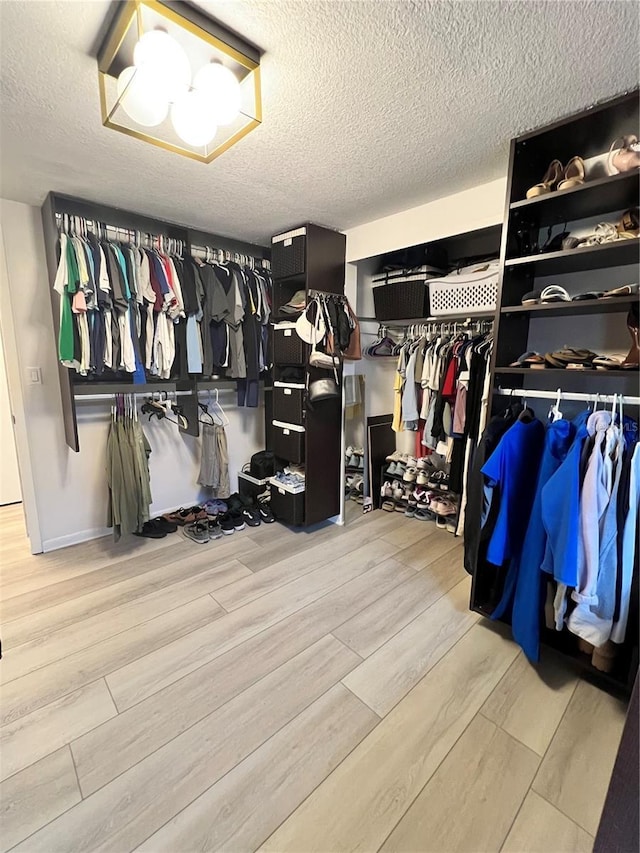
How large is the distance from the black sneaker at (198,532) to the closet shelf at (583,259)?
2.58m

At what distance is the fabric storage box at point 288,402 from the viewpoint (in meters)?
2.77

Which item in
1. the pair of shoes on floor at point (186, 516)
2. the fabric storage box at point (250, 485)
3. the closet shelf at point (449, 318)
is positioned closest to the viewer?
the closet shelf at point (449, 318)

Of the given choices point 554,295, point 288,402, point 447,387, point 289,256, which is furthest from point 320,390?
point 554,295

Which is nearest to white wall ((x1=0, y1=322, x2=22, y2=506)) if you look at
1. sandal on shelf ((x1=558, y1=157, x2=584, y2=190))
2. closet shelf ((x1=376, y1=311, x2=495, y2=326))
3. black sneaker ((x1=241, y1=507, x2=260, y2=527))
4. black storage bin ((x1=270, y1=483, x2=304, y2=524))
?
black sneaker ((x1=241, y1=507, x2=260, y2=527))

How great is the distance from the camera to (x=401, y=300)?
282 cm

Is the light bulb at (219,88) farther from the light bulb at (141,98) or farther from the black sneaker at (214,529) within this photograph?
the black sneaker at (214,529)

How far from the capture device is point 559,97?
140cm

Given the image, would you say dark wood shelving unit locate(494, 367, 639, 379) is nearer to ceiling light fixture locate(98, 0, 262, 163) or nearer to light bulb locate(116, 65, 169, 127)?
ceiling light fixture locate(98, 0, 262, 163)

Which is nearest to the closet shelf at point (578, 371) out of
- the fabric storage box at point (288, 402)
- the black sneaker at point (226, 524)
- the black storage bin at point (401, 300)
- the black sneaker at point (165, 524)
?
the black storage bin at point (401, 300)

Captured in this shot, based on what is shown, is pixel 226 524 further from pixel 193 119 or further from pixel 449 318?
pixel 193 119

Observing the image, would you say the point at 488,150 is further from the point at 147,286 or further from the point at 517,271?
the point at 147,286

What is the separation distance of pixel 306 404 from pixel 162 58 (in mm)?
1931

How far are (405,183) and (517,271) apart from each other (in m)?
0.83

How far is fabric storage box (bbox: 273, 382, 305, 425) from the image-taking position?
2773 millimetres
